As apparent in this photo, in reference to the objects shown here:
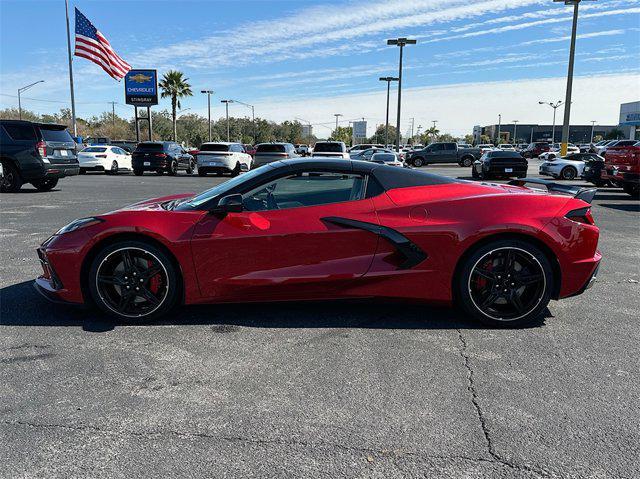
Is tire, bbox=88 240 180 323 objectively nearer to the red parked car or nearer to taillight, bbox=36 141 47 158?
taillight, bbox=36 141 47 158

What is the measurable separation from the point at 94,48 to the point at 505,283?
28.9 metres

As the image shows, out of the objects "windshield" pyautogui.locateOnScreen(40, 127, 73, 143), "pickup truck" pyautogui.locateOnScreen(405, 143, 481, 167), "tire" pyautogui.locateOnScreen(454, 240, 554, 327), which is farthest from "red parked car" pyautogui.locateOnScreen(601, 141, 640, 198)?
"pickup truck" pyautogui.locateOnScreen(405, 143, 481, 167)

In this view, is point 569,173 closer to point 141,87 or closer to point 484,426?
point 484,426

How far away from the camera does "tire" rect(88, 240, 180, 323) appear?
4.11m

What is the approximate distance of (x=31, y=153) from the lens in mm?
13992

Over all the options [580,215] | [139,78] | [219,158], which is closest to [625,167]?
[580,215]

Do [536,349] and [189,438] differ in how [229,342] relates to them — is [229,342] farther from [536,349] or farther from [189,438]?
[536,349]

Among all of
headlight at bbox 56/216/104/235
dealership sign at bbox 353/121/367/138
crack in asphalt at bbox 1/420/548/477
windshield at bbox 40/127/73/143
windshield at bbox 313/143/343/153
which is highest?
dealership sign at bbox 353/121/367/138

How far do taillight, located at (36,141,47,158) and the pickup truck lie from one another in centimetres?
3001

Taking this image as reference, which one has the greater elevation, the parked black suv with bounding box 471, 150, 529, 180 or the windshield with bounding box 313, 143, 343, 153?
the windshield with bounding box 313, 143, 343, 153

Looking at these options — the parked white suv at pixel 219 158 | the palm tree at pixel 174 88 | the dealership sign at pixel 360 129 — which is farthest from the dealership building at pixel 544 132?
the parked white suv at pixel 219 158

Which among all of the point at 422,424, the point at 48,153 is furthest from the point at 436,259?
the point at 48,153

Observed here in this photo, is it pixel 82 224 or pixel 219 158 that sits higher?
pixel 219 158

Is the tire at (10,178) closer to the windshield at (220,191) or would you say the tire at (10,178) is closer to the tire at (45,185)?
the tire at (45,185)
